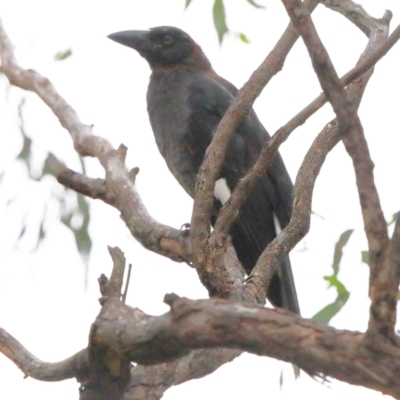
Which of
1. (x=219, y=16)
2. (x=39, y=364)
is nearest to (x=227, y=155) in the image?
(x=219, y=16)

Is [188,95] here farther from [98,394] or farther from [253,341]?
[253,341]

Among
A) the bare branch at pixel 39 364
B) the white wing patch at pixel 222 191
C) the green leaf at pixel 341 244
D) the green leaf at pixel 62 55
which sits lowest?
the bare branch at pixel 39 364

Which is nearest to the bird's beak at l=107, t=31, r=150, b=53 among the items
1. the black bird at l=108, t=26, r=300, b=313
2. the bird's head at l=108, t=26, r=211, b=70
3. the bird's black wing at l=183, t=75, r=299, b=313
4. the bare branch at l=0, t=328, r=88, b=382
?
the bird's head at l=108, t=26, r=211, b=70

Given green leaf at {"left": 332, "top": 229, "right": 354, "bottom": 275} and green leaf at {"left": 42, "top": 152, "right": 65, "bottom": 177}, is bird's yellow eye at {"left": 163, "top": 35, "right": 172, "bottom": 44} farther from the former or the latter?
green leaf at {"left": 42, "top": 152, "right": 65, "bottom": 177}

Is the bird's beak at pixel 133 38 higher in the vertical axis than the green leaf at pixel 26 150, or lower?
higher

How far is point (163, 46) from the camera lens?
4008 mm

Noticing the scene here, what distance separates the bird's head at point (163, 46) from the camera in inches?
157

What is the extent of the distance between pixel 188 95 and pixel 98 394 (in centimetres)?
214

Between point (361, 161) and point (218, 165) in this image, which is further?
point (218, 165)

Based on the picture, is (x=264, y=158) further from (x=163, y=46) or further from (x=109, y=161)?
(x=163, y=46)

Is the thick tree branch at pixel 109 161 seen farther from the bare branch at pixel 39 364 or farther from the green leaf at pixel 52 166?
the bare branch at pixel 39 364

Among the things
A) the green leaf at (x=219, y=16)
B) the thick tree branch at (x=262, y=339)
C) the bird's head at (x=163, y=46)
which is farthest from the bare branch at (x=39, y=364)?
the bird's head at (x=163, y=46)

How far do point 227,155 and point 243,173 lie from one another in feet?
0.34

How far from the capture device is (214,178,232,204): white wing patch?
314cm
